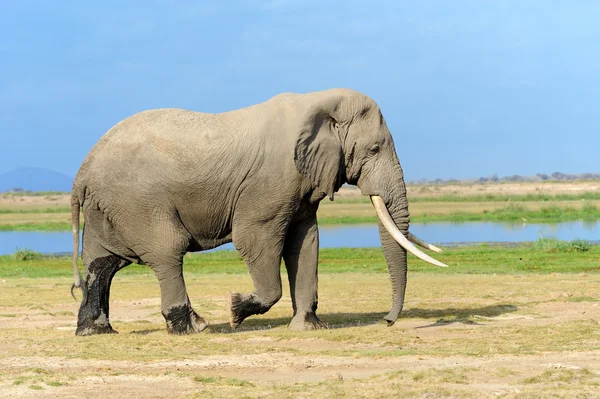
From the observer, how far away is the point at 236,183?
40.7ft

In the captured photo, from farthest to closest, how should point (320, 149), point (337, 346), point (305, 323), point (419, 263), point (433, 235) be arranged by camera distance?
point (433, 235), point (419, 263), point (305, 323), point (320, 149), point (337, 346)

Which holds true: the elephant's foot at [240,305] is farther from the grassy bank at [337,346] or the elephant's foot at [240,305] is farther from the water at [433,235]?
the water at [433,235]

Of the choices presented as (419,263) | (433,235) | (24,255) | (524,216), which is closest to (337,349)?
(419,263)

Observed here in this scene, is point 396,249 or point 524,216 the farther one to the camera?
point 524,216

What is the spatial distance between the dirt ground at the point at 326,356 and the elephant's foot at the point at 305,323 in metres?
0.20

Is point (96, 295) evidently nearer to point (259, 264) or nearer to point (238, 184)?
point (259, 264)

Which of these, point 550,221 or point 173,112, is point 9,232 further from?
point 173,112

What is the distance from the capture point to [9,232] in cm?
5509

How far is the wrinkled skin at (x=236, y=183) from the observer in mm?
12336

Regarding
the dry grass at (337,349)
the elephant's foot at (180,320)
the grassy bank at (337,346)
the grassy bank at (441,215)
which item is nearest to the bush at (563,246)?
the grassy bank at (337,346)

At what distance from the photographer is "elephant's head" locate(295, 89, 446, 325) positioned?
12.5m

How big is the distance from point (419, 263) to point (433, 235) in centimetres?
1677

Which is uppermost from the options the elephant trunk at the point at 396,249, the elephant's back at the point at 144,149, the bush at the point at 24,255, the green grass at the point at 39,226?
the elephant's back at the point at 144,149

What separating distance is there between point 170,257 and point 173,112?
1.88 m
